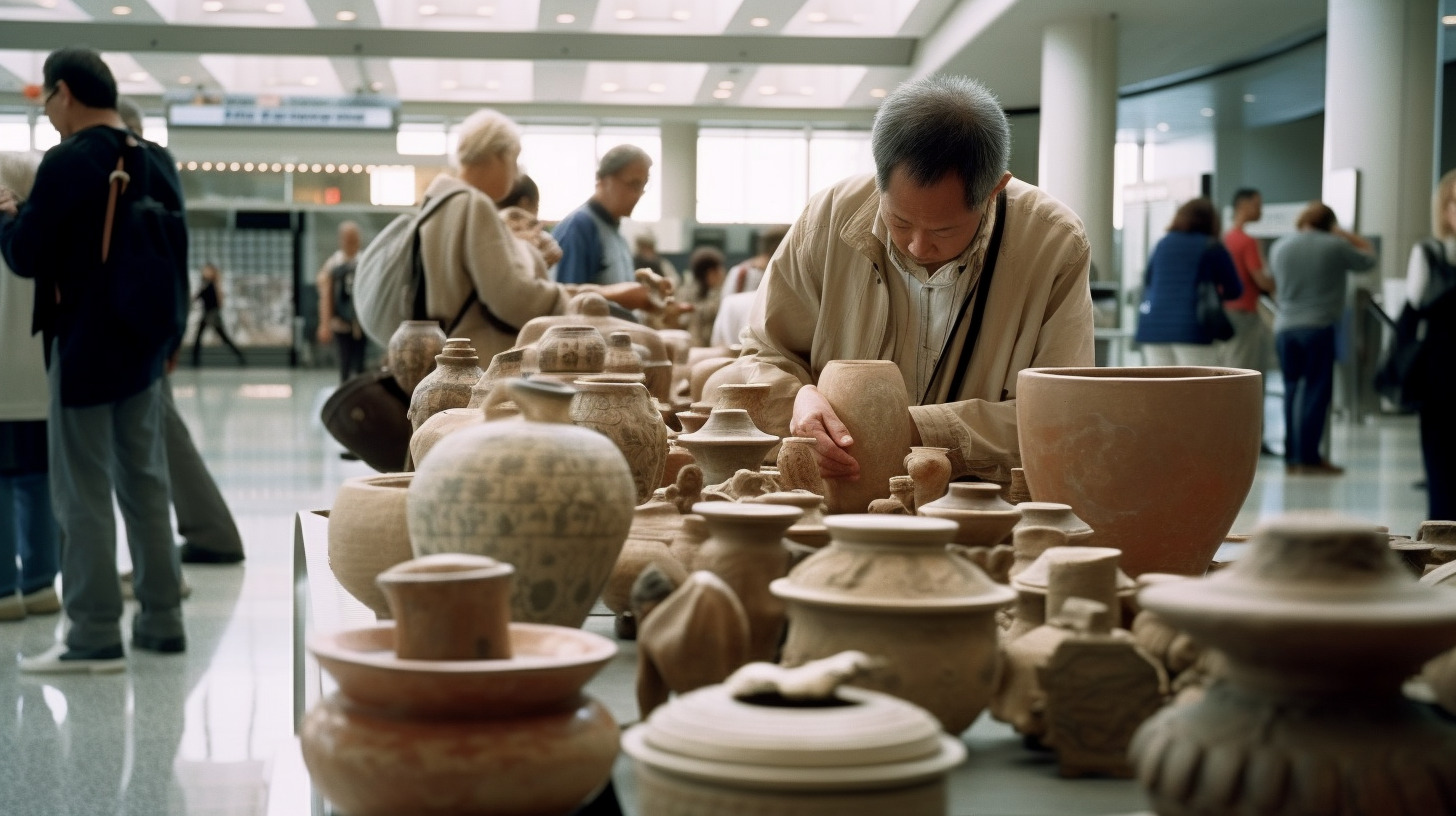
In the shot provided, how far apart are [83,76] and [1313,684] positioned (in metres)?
4.69

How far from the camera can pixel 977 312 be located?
2785 mm

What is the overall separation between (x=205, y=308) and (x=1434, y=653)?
890 inches

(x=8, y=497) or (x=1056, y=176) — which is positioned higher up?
(x=1056, y=176)

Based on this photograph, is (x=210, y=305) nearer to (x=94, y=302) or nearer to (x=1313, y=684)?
(x=94, y=302)

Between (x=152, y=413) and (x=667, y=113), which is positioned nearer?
(x=152, y=413)

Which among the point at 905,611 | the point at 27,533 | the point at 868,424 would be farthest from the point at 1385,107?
the point at 905,611

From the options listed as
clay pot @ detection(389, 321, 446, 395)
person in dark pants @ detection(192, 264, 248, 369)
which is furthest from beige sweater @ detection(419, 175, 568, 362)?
person in dark pants @ detection(192, 264, 248, 369)

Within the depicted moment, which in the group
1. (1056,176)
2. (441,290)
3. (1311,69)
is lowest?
(441,290)

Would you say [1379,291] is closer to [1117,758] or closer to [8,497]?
[8,497]

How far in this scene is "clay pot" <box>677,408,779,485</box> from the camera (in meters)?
2.25

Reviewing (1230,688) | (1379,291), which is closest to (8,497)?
(1230,688)

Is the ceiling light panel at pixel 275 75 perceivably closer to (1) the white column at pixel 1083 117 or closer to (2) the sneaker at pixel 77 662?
(1) the white column at pixel 1083 117

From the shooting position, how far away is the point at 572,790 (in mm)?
1123

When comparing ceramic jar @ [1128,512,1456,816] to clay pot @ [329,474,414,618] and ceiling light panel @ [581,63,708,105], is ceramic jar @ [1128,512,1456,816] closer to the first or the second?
clay pot @ [329,474,414,618]
